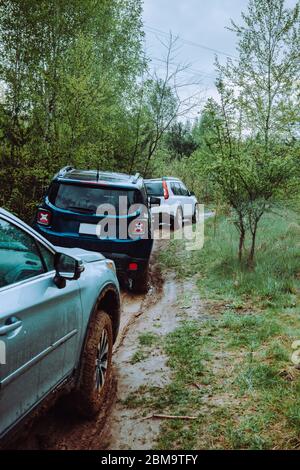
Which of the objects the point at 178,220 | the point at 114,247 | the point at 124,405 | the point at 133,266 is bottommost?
the point at 124,405

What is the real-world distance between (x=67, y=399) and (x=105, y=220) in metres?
3.12

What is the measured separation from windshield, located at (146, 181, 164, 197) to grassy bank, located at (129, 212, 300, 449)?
242 inches

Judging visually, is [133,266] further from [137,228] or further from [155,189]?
[155,189]

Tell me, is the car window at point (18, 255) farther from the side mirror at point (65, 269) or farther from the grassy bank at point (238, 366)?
the grassy bank at point (238, 366)

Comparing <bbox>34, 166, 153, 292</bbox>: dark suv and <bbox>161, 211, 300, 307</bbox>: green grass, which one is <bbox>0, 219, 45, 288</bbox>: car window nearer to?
<bbox>34, 166, 153, 292</bbox>: dark suv

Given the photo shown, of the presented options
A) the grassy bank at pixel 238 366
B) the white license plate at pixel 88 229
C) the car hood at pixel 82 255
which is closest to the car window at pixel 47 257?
the car hood at pixel 82 255

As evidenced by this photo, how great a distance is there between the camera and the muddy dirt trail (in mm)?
2836

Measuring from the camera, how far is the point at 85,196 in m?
5.85

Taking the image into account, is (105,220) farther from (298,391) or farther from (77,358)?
(298,391)

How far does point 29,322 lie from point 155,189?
37.4 feet

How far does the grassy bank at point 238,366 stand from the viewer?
2.82m

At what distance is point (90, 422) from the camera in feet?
10.1

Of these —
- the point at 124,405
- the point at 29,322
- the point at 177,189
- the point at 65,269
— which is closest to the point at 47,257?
the point at 65,269

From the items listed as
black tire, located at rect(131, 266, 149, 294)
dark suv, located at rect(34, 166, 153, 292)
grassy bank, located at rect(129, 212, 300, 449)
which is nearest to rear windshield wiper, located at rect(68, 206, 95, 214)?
dark suv, located at rect(34, 166, 153, 292)
